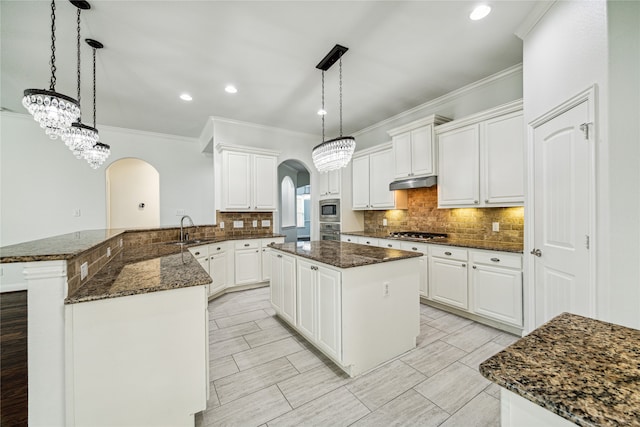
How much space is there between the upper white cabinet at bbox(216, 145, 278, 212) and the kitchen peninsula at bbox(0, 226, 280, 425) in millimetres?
2775

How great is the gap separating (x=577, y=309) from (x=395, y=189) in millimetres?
2650

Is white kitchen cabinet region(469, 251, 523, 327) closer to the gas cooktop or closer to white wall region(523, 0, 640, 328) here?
the gas cooktop

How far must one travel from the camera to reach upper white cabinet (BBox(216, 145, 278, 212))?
170 inches

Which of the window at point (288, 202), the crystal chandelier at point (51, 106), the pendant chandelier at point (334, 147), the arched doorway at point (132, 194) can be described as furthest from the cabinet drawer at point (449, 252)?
the arched doorway at point (132, 194)

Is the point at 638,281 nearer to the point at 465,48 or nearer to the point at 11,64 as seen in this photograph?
the point at 465,48

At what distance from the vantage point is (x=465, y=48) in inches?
103

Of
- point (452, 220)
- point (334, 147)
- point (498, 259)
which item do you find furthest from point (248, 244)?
point (498, 259)

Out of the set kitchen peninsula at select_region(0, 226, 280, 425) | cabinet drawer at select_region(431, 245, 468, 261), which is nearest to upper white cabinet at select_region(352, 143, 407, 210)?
cabinet drawer at select_region(431, 245, 468, 261)

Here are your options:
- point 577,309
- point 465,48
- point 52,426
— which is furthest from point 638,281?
point 52,426

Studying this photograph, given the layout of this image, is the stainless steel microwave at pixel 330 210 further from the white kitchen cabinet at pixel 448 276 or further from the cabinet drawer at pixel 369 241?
the white kitchen cabinet at pixel 448 276

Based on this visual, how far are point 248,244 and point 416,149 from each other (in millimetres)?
3134

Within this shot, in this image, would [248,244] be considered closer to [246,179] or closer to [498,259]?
[246,179]

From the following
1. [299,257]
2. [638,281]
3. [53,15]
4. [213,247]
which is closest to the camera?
[638,281]

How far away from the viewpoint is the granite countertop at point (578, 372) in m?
0.51
